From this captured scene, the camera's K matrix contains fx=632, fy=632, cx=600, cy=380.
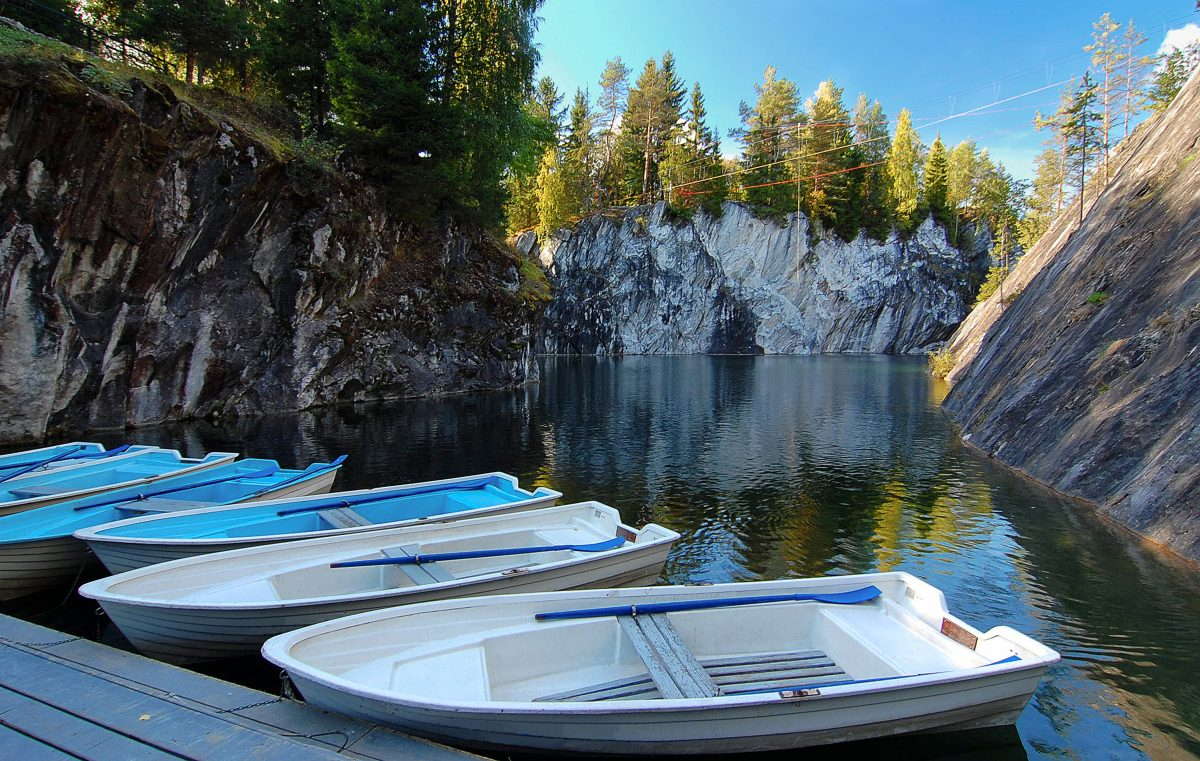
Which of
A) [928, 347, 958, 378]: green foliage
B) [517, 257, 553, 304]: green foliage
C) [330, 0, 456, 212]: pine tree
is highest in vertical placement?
[330, 0, 456, 212]: pine tree

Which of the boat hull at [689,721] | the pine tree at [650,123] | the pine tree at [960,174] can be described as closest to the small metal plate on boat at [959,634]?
the boat hull at [689,721]

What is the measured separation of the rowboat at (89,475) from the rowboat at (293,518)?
2.33 metres

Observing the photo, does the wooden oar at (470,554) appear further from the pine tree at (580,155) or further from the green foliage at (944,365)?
the pine tree at (580,155)

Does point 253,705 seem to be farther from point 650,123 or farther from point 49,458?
point 650,123

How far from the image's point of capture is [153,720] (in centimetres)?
443

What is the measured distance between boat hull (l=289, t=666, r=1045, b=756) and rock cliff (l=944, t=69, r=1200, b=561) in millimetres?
8328

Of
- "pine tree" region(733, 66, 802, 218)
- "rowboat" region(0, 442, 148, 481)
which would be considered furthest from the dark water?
"pine tree" region(733, 66, 802, 218)

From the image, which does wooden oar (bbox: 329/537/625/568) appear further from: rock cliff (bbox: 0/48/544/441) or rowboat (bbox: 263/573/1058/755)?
rock cliff (bbox: 0/48/544/441)

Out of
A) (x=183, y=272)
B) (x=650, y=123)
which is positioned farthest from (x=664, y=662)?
(x=650, y=123)

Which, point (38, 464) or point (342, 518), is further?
point (38, 464)

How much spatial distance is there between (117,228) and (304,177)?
803cm

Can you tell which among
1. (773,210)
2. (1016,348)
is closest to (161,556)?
(1016,348)

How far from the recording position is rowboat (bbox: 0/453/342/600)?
8.20 meters

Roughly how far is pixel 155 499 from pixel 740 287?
246 feet
